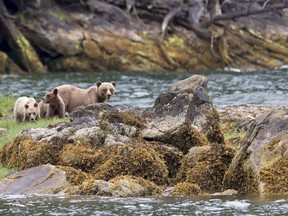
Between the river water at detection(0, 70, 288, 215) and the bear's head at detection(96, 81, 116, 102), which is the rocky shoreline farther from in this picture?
the bear's head at detection(96, 81, 116, 102)

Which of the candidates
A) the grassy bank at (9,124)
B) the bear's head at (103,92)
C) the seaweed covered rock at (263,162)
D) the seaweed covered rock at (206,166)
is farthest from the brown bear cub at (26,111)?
the seaweed covered rock at (263,162)

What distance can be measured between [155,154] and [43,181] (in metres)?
1.75

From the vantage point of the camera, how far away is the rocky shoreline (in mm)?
11859

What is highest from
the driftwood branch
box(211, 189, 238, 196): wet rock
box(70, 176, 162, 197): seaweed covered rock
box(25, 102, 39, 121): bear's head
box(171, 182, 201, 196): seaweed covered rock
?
the driftwood branch

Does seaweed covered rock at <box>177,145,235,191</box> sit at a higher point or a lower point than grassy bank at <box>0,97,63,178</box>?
lower

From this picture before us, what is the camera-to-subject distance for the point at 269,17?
46125mm

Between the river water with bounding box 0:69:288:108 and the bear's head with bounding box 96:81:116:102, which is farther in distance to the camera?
the river water with bounding box 0:69:288:108

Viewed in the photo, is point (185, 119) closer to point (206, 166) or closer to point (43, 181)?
point (206, 166)

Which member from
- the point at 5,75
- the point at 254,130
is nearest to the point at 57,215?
the point at 254,130

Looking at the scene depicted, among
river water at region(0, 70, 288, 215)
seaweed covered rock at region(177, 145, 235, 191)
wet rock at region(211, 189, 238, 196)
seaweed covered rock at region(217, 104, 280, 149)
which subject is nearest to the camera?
river water at region(0, 70, 288, 215)

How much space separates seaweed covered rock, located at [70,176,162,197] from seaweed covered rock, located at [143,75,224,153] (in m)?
1.72

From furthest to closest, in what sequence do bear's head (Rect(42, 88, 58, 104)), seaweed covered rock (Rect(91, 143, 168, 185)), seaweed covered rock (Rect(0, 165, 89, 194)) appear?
bear's head (Rect(42, 88, 58, 104)) → seaweed covered rock (Rect(91, 143, 168, 185)) → seaweed covered rock (Rect(0, 165, 89, 194))

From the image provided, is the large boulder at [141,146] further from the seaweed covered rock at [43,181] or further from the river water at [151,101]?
the river water at [151,101]

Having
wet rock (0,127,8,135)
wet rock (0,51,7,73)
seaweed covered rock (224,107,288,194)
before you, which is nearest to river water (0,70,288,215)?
seaweed covered rock (224,107,288,194)
